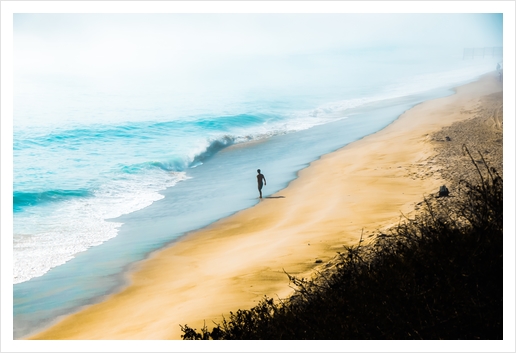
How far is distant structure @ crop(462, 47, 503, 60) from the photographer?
443cm

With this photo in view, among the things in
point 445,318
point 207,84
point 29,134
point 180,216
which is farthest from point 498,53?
point 29,134

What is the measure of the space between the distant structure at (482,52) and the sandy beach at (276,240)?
0.59ft

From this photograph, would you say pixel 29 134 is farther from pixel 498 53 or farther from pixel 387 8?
pixel 498 53

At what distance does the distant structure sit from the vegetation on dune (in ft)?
3.96

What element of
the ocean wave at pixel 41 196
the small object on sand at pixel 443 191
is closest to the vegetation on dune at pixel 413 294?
the small object on sand at pixel 443 191

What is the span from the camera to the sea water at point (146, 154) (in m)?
4.75

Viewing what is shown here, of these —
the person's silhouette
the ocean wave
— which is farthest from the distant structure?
the ocean wave

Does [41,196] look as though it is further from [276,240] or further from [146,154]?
[276,240]

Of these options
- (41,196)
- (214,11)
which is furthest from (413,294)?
(41,196)

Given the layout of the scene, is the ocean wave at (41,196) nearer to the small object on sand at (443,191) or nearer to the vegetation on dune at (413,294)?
the vegetation on dune at (413,294)

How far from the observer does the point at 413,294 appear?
11.4ft

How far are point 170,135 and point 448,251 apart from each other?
394 cm

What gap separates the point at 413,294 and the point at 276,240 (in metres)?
1.58

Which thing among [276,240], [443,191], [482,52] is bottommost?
[276,240]
